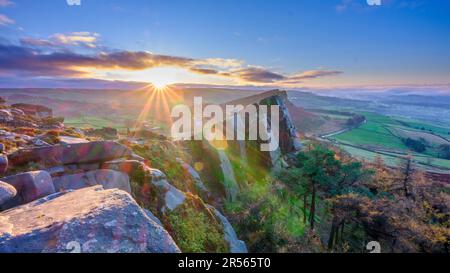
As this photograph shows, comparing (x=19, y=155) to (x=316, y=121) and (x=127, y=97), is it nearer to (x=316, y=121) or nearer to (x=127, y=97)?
(x=316, y=121)

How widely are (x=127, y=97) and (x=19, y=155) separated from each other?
18584 cm

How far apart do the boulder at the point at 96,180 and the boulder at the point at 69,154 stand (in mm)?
1308

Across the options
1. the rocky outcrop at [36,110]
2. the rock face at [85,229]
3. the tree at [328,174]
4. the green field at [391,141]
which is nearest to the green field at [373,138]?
the green field at [391,141]

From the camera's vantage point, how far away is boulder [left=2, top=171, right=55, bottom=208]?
265 inches

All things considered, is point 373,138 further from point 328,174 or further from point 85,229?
point 85,229

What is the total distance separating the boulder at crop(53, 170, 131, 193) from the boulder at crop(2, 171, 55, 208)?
152 cm

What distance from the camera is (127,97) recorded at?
179125 mm

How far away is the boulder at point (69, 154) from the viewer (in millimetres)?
9535

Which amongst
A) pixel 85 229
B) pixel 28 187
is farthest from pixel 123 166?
pixel 85 229

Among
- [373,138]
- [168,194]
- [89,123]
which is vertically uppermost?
[168,194]

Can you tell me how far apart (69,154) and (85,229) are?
7.62m

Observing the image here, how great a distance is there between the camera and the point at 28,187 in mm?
6938

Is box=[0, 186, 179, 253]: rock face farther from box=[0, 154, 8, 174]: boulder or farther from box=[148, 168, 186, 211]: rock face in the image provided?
box=[148, 168, 186, 211]: rock face
